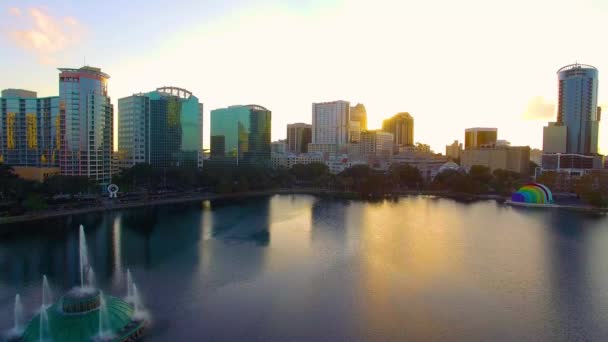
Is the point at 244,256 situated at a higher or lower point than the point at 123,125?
lower

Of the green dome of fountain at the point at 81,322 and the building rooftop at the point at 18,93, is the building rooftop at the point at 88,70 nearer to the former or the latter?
the building rooftop at the point at 18,93

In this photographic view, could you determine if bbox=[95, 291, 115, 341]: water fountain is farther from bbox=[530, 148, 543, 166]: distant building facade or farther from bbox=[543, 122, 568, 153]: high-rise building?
bbox=[530, 148, 543, 166]: distant building facade

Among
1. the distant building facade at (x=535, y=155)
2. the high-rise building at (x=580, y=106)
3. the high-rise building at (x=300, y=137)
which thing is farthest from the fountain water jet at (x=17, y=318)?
the distant building facade at (x=535, y=155)

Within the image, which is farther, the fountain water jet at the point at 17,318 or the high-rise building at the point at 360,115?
the high-rise building at the point at 360,115

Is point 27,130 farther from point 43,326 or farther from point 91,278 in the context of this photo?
point 43,326

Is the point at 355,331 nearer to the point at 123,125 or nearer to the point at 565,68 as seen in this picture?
the point at 123,125

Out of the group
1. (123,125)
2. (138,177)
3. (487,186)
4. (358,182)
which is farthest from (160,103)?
(487,186)
